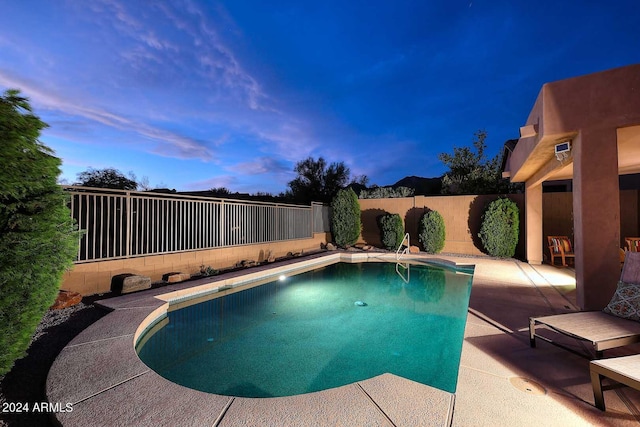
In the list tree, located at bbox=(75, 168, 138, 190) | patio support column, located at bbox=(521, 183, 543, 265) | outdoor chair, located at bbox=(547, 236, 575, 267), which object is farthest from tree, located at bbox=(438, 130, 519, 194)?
tree, located at bbox=(75, 168, 138, 190)

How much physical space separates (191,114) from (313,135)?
401 inches

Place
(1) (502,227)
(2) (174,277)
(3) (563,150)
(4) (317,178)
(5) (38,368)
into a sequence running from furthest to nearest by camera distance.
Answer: (4) (317,178)
(1) (502,227)
(2) (174,277)
(3) (563,150)
(5) (38,368)

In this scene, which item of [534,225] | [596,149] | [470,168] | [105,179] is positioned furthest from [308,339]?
[470,168]

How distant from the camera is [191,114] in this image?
9773mm

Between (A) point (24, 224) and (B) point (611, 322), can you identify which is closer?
(A) point (24, 224)

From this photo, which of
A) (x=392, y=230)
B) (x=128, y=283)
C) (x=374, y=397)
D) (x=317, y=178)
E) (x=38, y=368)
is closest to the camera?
(x=374, y=397)

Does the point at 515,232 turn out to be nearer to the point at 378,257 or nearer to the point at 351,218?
the point at 378,257

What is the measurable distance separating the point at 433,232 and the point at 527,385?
8.19m

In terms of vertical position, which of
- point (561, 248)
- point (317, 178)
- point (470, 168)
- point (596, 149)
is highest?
point (317, 178)

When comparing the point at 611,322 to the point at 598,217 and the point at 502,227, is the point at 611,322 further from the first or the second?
the point at 502,227

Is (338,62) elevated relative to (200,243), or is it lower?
elevated

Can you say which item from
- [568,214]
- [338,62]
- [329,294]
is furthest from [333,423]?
[338,62]

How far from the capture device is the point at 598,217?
12.1 ft

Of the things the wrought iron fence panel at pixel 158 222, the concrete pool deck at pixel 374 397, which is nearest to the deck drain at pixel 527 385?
the concrete pool deck at pixel 374 397
